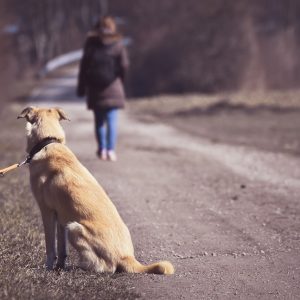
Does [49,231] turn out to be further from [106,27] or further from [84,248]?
[106,27]

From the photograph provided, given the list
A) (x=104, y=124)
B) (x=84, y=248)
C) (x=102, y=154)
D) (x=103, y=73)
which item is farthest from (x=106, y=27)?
(x=84, y=248)

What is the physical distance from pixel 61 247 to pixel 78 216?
43 cm

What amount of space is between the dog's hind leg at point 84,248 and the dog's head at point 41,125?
1.02 metres

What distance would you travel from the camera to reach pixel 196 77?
2759cm

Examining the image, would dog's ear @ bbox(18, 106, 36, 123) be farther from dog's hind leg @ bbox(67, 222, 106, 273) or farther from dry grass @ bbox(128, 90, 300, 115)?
dry grass @ bbox(128, 90, 300, 115)

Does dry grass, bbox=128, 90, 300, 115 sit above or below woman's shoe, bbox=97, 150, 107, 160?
below

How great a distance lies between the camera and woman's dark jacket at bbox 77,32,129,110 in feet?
33.7

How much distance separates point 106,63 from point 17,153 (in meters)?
2.91

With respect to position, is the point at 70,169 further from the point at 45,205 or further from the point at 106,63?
the point at 106,63

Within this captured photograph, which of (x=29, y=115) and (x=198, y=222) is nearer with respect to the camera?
(x=29, y=115)

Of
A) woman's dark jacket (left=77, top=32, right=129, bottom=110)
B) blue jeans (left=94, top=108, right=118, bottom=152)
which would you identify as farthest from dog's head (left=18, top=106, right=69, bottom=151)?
blue jeans (left=94, top=108, right=118, bottom=152)

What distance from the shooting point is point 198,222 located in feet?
23.7

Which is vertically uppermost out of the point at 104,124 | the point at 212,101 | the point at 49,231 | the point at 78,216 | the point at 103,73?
the point at 103,73

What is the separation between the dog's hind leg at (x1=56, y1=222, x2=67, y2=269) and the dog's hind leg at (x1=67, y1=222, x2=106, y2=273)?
34 centimetres
